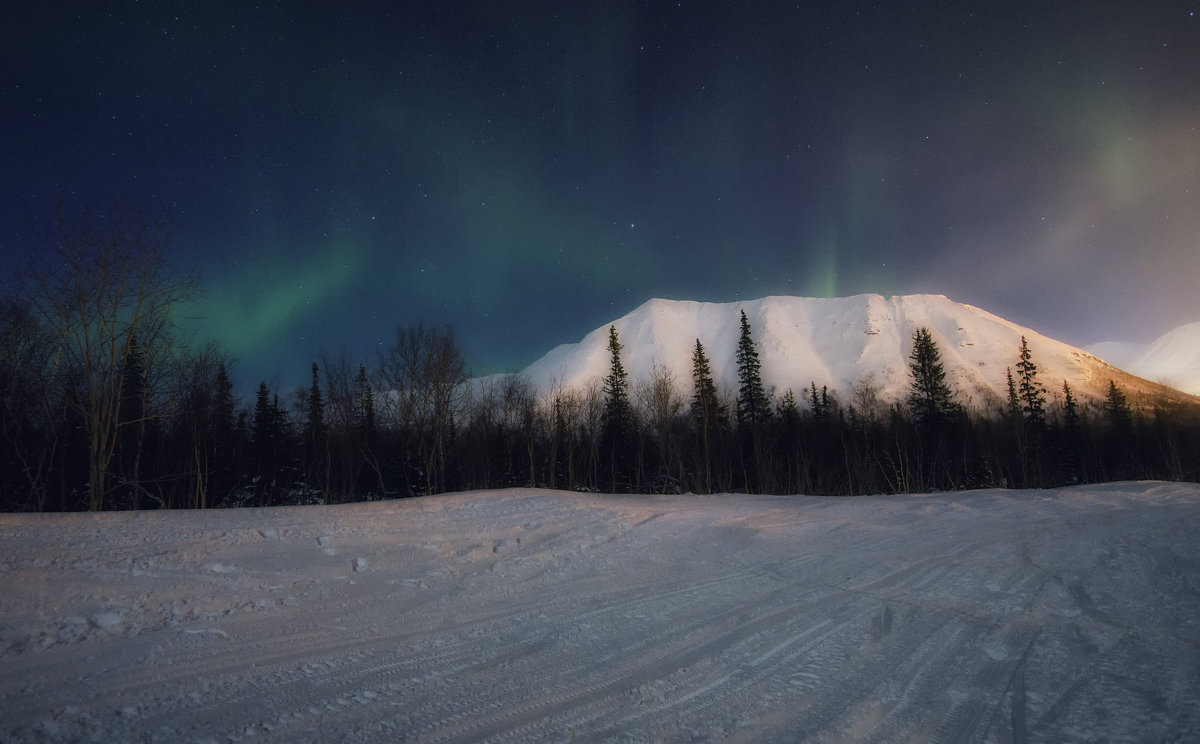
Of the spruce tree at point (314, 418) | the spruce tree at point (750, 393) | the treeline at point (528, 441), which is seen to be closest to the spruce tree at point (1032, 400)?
the treeline at point (528, 441)

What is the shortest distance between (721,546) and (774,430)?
3951cm


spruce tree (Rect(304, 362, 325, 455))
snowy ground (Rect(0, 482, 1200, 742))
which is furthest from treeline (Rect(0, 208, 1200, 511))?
snowy ground (Rect(0, 482, 1200, 742))

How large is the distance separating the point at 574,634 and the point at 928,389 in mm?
51835

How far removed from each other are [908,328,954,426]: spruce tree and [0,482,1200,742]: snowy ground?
40.5 m

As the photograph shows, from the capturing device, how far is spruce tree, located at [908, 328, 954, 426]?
149 feet

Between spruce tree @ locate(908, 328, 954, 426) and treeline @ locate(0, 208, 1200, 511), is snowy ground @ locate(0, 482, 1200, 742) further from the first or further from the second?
spruce tree @ locate(908, 328, 954, 426)

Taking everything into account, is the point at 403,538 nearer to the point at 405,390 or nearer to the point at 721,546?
the point at 721,546

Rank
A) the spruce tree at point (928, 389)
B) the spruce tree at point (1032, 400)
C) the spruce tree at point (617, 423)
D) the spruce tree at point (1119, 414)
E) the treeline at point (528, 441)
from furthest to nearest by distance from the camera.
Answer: the spruce tree at point (1119, 414), the spruce tree at point (1032, 400), the spruce tree at point (928, 389), the spruce tree at point (617, 423), the treeline at point (528, 441)

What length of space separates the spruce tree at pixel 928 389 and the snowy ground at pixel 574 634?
40.5 meters

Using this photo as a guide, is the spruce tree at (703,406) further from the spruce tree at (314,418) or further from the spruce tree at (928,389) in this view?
the spruce tree at (314,418)

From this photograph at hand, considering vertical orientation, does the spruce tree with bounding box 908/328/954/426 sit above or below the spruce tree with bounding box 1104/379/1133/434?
above

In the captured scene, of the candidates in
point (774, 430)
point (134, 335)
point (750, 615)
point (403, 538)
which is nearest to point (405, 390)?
point (134, 335)

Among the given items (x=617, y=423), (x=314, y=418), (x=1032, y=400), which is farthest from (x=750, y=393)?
(x=314, y=418)

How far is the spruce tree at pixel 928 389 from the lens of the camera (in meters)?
45.3
